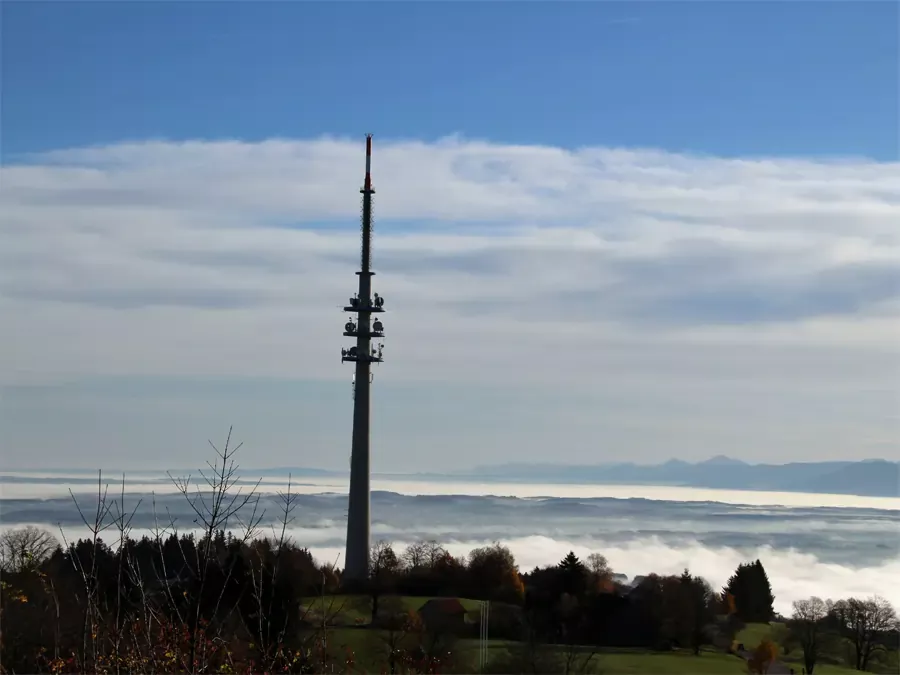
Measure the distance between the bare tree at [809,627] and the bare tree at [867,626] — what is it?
44.5 inches

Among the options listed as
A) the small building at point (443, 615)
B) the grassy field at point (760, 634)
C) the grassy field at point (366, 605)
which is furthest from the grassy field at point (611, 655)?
the small building at point (443, 615)

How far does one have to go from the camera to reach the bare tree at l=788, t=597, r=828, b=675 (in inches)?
1775

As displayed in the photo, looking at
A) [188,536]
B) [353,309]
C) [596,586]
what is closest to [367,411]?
[353,309]

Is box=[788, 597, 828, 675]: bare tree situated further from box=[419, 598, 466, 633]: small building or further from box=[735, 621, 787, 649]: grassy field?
box=[419, 598, 466, 633]: small building

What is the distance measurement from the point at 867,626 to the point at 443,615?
18.8 m

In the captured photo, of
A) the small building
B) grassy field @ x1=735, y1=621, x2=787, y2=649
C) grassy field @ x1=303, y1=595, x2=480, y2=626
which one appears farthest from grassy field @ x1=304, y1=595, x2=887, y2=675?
the small building

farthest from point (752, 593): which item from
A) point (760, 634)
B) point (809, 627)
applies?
point (809, 627)

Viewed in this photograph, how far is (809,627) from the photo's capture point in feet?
150

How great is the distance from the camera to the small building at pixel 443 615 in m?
50.7

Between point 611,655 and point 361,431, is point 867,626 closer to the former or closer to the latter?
point 611,655

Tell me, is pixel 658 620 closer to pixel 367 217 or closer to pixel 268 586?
pixel 268 586

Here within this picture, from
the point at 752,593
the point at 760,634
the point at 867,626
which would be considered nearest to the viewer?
the point at 867,626

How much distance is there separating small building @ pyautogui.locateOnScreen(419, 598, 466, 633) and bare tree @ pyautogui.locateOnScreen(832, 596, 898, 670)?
16.4 meters

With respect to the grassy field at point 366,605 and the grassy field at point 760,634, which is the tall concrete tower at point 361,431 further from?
the grassy field at point 760,634
